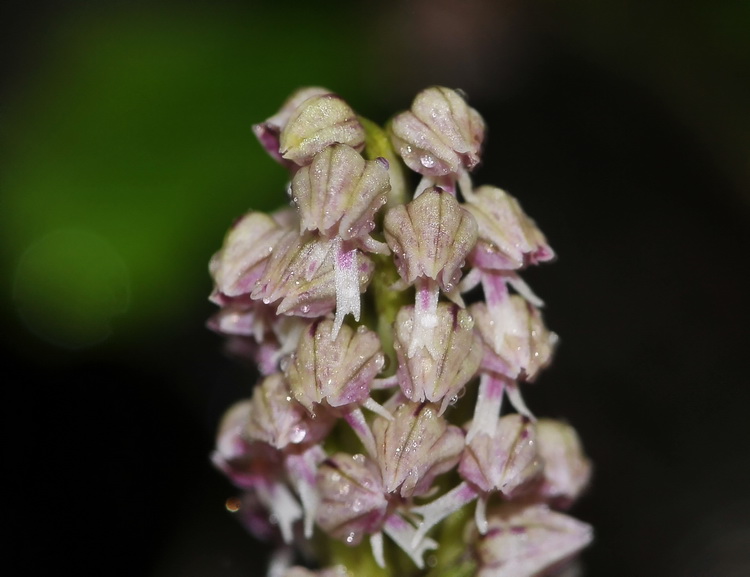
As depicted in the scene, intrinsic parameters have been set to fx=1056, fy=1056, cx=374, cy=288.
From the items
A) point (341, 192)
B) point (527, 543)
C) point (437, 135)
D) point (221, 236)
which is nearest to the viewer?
point (341, 192)

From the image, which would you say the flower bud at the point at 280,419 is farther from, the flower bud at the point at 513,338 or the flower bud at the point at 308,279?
the flower bud at the point at 513,338

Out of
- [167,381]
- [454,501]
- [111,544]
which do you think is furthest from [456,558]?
[167,381]

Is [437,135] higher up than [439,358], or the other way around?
[437,135]

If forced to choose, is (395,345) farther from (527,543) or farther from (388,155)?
(527,543)

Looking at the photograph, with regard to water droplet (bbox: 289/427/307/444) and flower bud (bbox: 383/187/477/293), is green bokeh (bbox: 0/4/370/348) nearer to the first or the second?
water droplet (bbox: 289/427/307/444)

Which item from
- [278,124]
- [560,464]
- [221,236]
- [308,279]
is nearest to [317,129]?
[278,124]

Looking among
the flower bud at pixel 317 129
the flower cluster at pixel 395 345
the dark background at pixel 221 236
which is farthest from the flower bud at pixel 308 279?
the dark background at pixel 221 236
